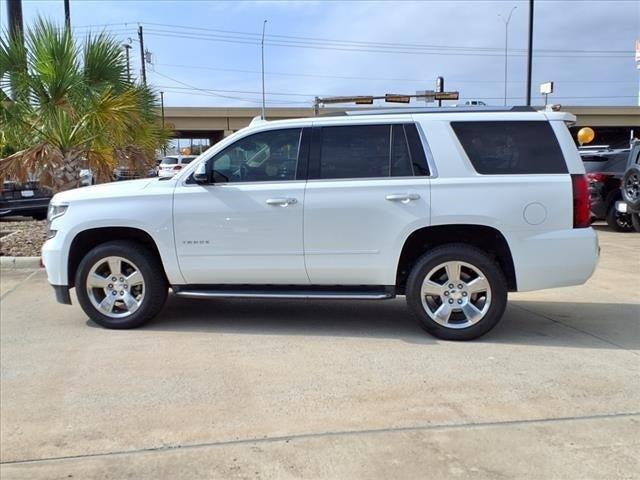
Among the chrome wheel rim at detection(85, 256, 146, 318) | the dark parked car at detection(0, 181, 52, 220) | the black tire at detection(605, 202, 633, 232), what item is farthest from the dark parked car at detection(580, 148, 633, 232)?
the dark parked car at detection(0, 181, 52, 220)

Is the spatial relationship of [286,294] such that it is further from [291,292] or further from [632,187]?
[632,187]

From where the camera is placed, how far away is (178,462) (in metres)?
3.44

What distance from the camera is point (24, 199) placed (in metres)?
13.8

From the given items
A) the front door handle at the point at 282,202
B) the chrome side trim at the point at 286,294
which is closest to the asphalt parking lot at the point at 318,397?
the chrome side trim at the point at 286,294

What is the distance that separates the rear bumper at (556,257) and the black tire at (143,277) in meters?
3.28

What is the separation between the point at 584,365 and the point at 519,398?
975 millimetres

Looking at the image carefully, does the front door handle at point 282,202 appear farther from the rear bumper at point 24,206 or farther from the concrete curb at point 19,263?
the rear bumper at point 24,206

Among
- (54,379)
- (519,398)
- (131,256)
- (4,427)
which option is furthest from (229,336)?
(519,398)

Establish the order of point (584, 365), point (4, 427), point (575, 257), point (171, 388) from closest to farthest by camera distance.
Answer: point (4, 427), point (171, 388), point (584, 365), point (575, 257)

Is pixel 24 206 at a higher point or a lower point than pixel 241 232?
lower

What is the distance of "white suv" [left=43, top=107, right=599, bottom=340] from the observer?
533 centimetres

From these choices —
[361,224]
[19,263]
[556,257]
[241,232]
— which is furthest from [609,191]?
[19,263]

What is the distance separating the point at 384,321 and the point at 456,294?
0.99m

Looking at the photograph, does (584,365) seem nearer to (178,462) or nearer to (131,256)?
(178,462)
